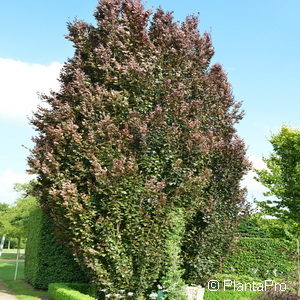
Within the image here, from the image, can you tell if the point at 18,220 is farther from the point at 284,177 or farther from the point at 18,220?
the point at 284,177

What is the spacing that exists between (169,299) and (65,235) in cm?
349

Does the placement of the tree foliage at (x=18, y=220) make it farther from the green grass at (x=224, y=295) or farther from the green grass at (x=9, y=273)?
the green grass at (x=224, y=295)

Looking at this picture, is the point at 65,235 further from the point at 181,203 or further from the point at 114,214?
the point at 181,203

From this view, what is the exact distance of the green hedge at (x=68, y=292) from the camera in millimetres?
9861

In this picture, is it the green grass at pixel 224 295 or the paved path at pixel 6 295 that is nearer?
the paved path at pixel 6 295

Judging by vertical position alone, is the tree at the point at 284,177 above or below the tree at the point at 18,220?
above

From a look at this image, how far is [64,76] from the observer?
1331 centimetres

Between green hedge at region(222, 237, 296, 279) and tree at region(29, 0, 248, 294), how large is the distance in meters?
5.59

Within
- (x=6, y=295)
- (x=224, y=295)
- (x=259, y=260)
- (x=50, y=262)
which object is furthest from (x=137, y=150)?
(x=259, y=260)

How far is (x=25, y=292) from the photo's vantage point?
580 inches

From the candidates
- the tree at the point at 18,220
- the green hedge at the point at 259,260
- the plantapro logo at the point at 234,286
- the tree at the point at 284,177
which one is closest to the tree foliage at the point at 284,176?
the tree at the point at 284,177

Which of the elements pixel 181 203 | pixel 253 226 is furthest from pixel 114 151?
pixel 253 226

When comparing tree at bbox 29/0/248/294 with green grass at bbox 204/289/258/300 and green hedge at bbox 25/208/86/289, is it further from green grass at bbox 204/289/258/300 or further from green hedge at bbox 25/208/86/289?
green hedge at bbox 25/208/86/289

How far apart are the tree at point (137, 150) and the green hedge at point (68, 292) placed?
738 mm
